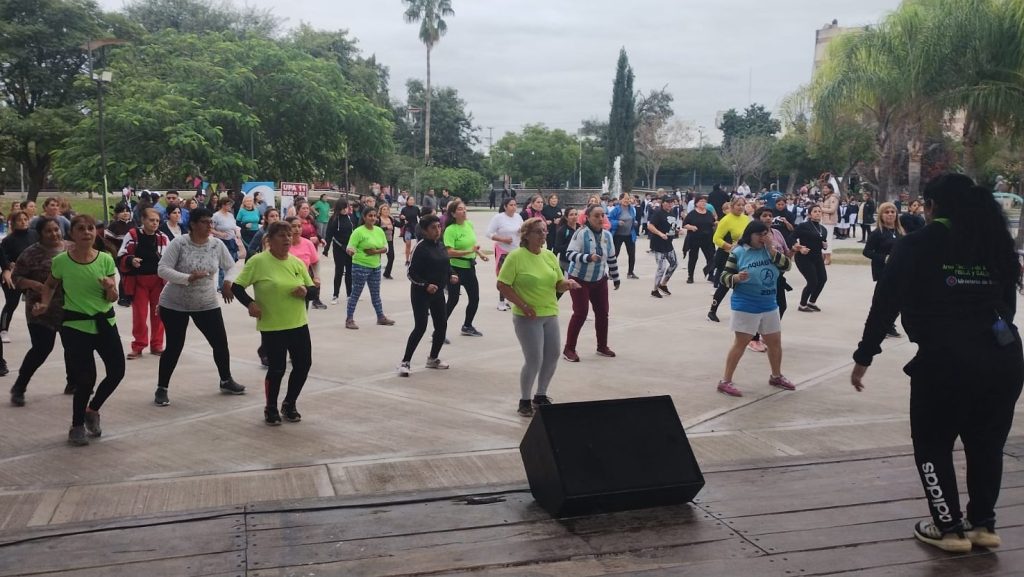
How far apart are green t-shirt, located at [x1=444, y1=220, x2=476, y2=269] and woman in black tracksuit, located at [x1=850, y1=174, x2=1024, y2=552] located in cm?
645

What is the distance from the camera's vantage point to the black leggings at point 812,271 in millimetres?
11812

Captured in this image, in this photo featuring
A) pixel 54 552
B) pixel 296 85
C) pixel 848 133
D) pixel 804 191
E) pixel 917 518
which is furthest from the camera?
pixel 848 133

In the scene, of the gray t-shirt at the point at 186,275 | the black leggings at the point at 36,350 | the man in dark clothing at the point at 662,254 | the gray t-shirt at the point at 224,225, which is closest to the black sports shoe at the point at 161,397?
the gray t-shirt at the point at 186,275

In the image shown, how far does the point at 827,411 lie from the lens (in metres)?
6.93

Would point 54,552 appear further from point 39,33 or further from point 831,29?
point 831,29

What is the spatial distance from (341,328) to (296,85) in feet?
76.1

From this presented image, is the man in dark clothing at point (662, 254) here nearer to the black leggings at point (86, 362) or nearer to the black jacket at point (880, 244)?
the black jacket at point (880, 244)

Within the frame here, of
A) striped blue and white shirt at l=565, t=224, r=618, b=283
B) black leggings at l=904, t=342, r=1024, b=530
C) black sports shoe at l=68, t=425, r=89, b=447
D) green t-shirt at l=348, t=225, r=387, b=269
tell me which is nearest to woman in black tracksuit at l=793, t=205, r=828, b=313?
striped blue and white shirt at l=565, t=224, r=618, b=283

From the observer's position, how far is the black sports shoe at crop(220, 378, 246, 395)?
727 centimetres

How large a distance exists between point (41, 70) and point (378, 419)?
125ft

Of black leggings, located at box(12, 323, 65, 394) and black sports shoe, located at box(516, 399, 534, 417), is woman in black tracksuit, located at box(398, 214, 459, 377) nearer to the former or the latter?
black sports shoe, located at box(516, 399, 534, 417)

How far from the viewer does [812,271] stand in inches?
468

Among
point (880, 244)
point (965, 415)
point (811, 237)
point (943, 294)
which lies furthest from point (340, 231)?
point (965, 415)

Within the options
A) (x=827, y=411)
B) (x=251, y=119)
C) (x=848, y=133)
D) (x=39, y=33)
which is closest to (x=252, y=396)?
(x=827, y=411)
